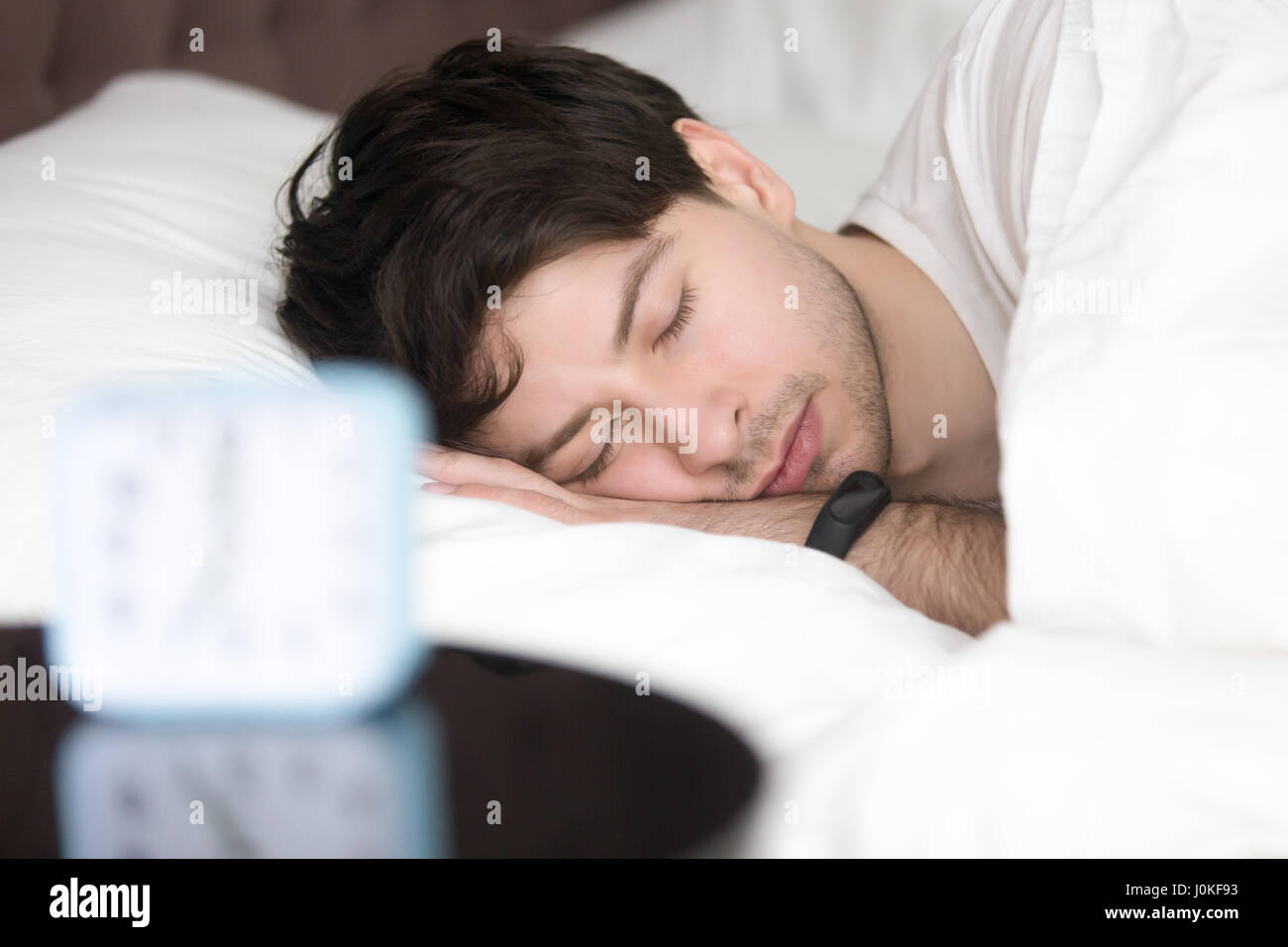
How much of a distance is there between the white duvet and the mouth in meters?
0.26

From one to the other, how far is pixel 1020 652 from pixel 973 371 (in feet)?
1.95

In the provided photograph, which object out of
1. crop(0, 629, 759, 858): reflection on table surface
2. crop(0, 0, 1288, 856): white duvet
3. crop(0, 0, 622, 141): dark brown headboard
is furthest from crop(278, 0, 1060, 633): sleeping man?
crop(0, 0, 622, 141): dark brown headboard

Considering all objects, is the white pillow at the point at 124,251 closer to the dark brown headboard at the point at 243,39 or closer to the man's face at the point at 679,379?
the dark brown headboard at the point at 243,39

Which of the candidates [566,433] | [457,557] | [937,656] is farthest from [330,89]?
[937,656]

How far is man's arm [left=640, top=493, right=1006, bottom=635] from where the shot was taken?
0.72 metres

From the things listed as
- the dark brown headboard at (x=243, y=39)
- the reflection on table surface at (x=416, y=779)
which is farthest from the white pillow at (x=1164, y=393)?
the dark brown headboard at (x=243, y=39)

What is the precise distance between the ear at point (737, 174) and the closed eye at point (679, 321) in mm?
187

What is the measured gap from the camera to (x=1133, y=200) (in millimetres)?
693

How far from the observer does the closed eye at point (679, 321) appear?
92cm

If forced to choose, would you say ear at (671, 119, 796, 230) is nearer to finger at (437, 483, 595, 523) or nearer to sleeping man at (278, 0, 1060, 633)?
sleeping man at (278, 0, 1060, 633)

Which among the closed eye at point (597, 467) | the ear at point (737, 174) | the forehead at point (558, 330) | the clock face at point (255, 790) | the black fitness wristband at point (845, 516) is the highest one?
the ear at point (737, 174)

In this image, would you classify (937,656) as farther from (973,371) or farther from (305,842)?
(973,371)

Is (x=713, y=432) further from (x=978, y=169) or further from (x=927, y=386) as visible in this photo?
(x=978, y=169)

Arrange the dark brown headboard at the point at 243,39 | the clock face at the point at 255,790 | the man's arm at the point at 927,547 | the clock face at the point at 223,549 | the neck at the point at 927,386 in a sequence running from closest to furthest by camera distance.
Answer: the clock face at the point at 255,790 < the clock face at the point at 223,549 < the man's arm at the point at 927,547 < the neck at the point at 927,386 < the dark brown headboard at the point at 243,39
